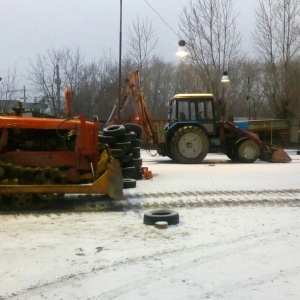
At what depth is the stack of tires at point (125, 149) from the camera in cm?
1062

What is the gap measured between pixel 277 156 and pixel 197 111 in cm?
328

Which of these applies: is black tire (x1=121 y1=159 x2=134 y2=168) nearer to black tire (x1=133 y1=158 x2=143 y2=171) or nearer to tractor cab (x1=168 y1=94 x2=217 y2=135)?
black tire (x1=133 y1=158 x2=143 y2=171)

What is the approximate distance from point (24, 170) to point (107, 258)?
3335mm

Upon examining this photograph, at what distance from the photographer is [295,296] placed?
4266mm

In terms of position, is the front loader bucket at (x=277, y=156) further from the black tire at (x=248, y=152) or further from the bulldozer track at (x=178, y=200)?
the bulldozer track at (x=178, y=200)

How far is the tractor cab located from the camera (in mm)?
17812

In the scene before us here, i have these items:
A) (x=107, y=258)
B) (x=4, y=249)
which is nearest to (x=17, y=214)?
(x=4, y=249)

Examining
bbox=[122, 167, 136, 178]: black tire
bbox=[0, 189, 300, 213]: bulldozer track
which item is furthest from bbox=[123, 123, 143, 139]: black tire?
bbox=[0, 189, 300, 213]: bulldozer track

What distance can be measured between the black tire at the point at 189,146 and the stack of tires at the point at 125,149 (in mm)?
5633

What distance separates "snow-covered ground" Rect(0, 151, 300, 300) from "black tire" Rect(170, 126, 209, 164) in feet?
26.3

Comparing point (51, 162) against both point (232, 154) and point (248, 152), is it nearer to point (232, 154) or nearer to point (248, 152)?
point (248, 152)

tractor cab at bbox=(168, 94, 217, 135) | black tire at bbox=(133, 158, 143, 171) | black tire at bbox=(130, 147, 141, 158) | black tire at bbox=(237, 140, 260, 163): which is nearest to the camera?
black tire at bbox=(130, 147, 141, 158)

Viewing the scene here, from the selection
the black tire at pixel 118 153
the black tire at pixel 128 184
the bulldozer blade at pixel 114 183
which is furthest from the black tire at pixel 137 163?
the bulldozer blade at pixel 114 183

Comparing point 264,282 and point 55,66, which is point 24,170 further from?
point 55,66
